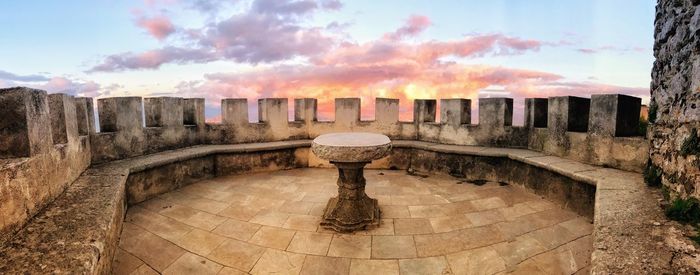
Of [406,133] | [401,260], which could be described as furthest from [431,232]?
[406,133]

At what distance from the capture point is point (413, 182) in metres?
5.86

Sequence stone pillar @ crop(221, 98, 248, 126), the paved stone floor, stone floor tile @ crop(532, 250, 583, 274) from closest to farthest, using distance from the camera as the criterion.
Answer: stone floor tile @ crop(532, 250, 583, 274)
the paved stone floor
stone pillar @ crop(221, 98, 248, 126)

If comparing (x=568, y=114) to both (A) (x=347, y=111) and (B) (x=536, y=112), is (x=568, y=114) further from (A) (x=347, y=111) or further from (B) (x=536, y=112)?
(A) (x=347, y=111)

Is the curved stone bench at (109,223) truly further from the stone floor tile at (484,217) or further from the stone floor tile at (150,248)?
the stone floor tile at (484,217)

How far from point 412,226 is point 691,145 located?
263cm

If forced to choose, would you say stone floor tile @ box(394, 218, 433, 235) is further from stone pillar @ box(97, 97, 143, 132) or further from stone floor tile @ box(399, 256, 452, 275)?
stone pillar @ box(97, 97, 143, 132)

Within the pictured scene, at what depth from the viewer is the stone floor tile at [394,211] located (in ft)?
13.8

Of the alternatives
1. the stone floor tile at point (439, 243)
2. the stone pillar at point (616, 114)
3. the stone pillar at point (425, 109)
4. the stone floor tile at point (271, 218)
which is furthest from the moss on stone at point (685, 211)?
the stone pillar at point (425, 109)

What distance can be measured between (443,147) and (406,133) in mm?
1117

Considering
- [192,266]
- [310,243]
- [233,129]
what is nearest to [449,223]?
[310,243]

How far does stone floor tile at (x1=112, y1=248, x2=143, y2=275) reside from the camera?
2.97 metres

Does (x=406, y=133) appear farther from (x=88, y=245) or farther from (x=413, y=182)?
(x=88, y=245)

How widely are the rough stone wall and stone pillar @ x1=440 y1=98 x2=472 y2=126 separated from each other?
306 centimetres

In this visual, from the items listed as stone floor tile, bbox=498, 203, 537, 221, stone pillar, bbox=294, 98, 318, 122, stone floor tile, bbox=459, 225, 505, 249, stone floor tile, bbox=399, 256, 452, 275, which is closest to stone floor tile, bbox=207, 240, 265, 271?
stone floor tile, bbox=399, 256, 452, 275
